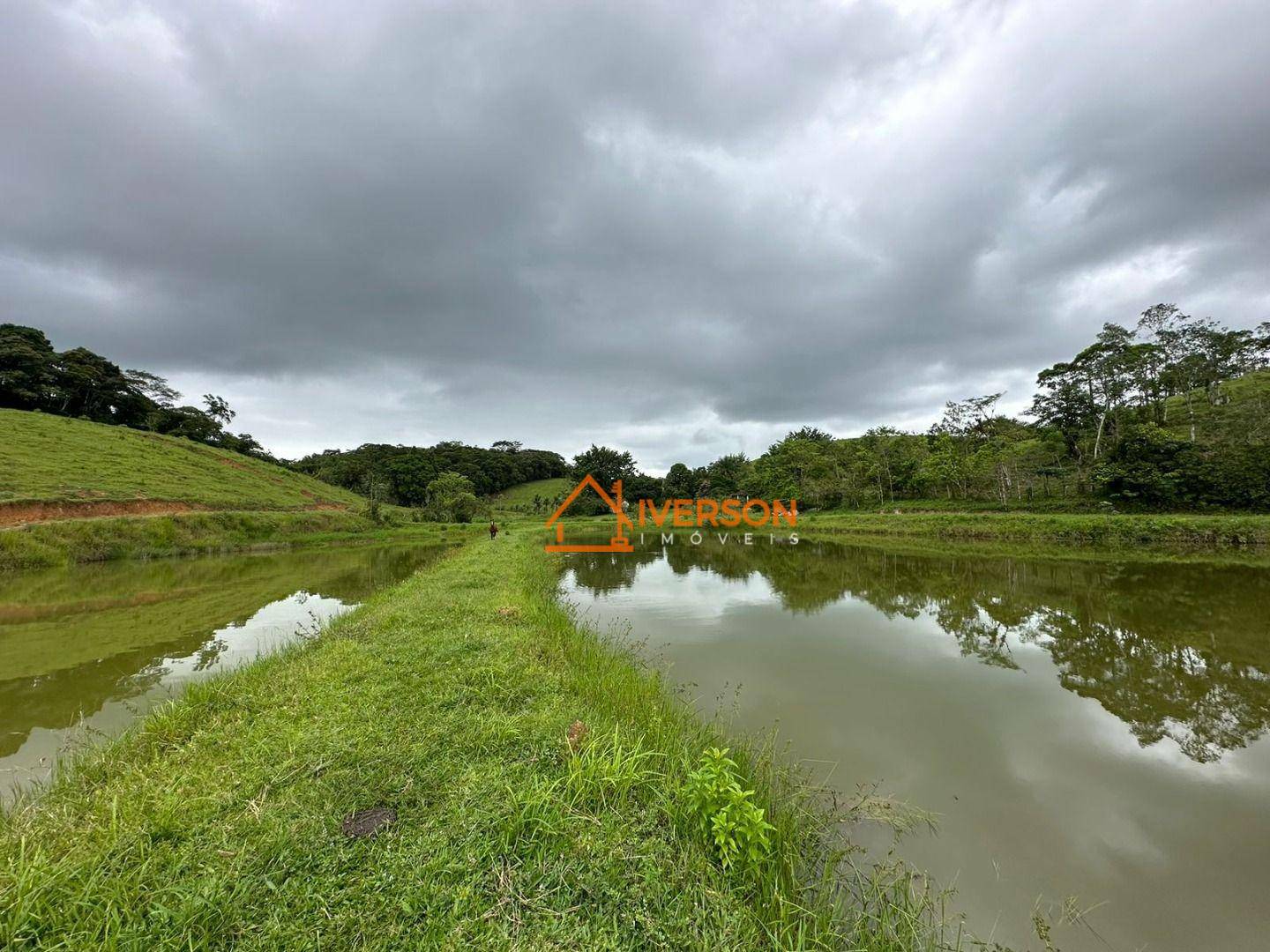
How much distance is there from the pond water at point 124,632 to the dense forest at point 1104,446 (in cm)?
3758

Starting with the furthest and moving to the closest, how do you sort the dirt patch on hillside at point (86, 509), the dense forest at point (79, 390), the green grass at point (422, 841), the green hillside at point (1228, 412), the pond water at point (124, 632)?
1. the dense forest at point (79, 390)
2. the green hillside at point (1228, 412)
3. the dirt patch on hillside at point (86, 509)
4. the pond water at point (124, 632)
5. the green grass at point (422, 841)

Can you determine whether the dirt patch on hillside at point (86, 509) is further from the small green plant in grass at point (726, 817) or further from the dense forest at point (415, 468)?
the small green plant in grass at point (726, 817)

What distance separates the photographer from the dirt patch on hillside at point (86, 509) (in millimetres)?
17391

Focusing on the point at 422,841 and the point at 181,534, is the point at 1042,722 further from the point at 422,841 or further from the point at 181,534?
the point at 181,534

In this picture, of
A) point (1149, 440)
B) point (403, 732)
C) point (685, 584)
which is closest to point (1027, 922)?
point (403, 732)

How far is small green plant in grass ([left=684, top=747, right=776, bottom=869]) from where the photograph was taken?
2588 mm

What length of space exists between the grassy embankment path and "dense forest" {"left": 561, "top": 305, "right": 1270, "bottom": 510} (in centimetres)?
3732

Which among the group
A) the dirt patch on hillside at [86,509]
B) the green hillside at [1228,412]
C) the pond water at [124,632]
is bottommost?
the pond water at [124,632]

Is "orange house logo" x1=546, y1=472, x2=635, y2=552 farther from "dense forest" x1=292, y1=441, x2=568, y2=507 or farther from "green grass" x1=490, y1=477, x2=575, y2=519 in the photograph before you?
"dense forest" x1=292, y1=441, x2=568, y2=507

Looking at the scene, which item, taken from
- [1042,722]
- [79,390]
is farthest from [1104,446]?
[79,390]

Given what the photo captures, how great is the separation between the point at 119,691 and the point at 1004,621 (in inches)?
571

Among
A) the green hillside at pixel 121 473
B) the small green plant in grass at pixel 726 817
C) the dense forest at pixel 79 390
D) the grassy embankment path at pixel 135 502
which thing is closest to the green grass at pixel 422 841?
the small green plant in grass at pixel 726 817

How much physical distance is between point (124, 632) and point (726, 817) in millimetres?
11285

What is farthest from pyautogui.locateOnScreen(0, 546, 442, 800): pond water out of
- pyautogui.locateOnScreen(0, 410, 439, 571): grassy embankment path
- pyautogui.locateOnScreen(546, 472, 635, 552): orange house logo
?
pyautogui.locateOnScreen(546, 472, 635, 552): orange house logo
